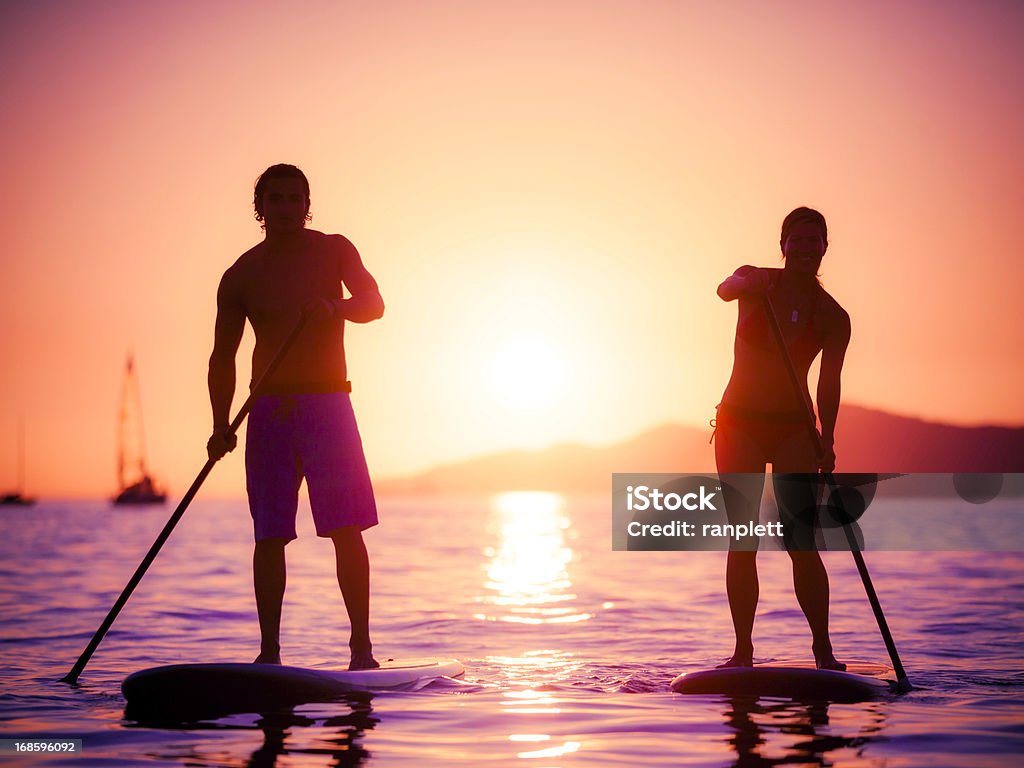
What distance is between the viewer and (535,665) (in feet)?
25.4

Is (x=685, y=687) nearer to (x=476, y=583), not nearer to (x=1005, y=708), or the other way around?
(x=1005, y=708)

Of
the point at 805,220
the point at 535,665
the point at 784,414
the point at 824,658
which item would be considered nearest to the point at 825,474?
the point at 784,414

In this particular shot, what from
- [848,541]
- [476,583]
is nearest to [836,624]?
[848,541]

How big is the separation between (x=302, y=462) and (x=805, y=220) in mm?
3122

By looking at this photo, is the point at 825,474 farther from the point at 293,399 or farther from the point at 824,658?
the point at 293,399

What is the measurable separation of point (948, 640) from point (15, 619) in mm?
8437

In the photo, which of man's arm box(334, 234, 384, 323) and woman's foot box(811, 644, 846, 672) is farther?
woman's foot box(811, 644, 846, 672)

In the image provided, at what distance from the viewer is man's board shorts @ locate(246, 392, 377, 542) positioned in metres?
6.31

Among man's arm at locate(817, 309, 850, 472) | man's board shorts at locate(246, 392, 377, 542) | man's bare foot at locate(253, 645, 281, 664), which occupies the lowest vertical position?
man's bare foot at locate(253, 645, 281, 664)

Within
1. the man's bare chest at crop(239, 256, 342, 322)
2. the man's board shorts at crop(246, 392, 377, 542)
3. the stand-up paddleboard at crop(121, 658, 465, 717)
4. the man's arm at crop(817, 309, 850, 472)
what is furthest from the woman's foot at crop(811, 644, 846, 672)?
the man's bare chest at crop(239, 256, 342, 322)

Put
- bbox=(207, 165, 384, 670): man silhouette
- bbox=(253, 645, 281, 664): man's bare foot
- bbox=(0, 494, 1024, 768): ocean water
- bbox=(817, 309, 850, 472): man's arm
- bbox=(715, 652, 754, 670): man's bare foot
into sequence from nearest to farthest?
bbox=(0, 494, 1024, 768): ocean water → bbox=(253, 645, 281, 664): man's bare foot → bbox=(207, 165, 384, 670): man silhouette → bbox=(715, 652, 754, 670): man's bare foot → bbox=(817, 309, 850, 472): man's arm

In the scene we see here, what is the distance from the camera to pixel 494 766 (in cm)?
426

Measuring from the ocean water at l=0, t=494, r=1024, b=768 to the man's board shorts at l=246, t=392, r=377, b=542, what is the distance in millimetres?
1005

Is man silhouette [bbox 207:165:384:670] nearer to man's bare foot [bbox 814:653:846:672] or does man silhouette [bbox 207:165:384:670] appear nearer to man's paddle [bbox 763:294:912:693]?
man's paddle [bbox 763:294:912:693]
